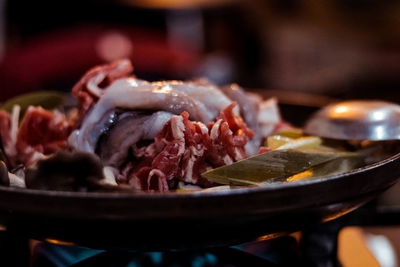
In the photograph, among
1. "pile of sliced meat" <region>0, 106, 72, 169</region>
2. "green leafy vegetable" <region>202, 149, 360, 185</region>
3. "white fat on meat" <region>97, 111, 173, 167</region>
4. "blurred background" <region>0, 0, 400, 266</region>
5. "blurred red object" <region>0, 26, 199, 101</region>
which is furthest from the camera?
"blurred background" <region>0, 0, 400, 266</region>

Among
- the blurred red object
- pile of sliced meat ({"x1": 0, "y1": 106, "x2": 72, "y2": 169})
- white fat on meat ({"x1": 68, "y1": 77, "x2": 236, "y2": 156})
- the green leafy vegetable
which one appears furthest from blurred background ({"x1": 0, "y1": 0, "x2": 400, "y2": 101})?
the green leafy vegetable

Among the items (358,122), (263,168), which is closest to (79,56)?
(358,122)

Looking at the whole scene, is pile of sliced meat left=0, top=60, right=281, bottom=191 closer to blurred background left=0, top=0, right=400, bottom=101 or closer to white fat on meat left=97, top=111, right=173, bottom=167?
white fat on meat left=97, top=111, right=173, bottom=167

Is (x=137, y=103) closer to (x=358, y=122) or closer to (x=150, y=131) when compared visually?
(x=150, y=131)

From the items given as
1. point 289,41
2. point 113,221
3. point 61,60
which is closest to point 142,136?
point 113,221

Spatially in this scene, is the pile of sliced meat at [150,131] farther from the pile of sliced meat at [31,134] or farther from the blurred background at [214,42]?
the blurred background at [214,42]

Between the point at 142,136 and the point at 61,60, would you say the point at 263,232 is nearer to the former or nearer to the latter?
the point at 142,136
